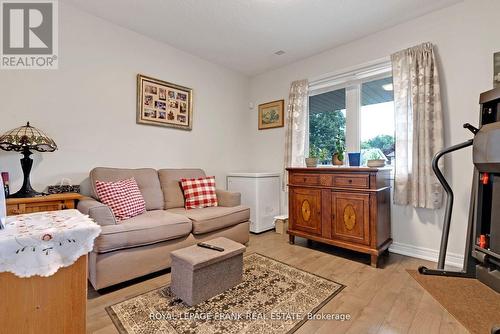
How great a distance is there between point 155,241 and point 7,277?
1108mm

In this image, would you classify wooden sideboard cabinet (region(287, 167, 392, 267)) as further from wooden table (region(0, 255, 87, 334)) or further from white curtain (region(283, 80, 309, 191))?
wooden table (region(0, 255, 87, 334))

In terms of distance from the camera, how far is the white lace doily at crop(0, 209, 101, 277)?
37.7 inches

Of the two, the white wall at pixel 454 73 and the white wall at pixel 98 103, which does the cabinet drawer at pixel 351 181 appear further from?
the white wall at pixel 98 103

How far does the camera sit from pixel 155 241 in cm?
205

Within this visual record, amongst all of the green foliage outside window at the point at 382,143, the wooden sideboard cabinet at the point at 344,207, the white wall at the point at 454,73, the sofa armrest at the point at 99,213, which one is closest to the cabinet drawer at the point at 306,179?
the wooden sideboard cabinet at the point at 344,207

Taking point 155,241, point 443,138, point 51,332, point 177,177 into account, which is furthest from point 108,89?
point 443,138

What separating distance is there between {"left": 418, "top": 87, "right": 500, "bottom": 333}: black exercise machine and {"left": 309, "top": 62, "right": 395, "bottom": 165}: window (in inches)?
44.5

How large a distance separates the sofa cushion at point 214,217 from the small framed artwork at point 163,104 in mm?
1197

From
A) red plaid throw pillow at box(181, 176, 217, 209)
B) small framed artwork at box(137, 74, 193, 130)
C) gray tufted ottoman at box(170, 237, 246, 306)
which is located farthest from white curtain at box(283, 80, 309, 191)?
gray tufted ottoman at box(170, 237, 246, 306)

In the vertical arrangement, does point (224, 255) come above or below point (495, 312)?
above

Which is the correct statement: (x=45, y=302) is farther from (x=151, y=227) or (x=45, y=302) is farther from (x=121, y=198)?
(x=121, y=198)

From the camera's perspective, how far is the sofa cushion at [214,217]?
93.4 inches

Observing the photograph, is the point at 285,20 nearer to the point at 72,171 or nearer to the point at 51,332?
the point at 72,171

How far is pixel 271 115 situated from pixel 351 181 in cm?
193
